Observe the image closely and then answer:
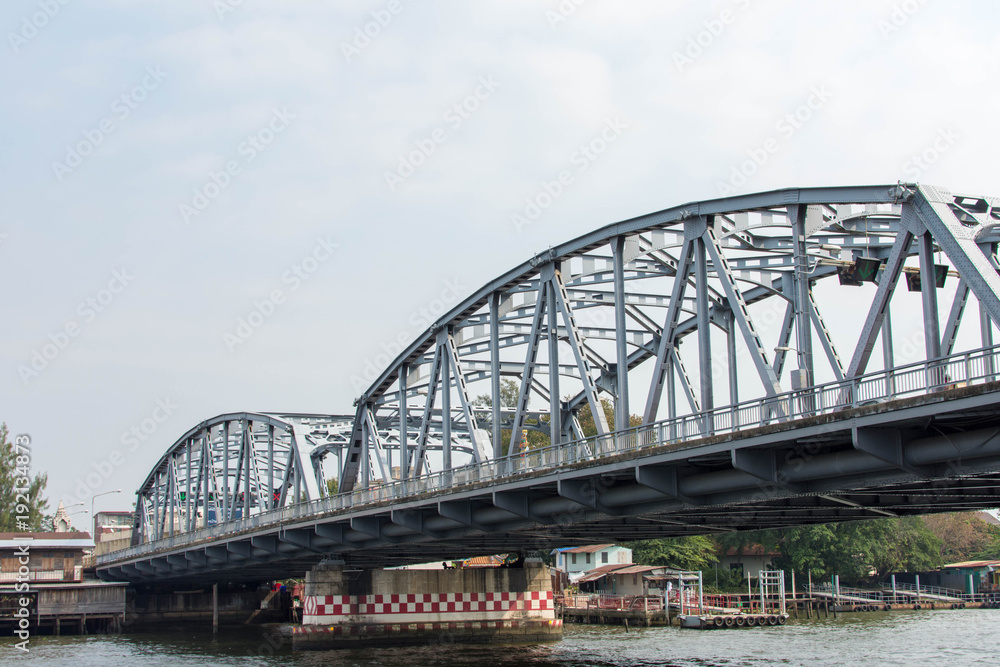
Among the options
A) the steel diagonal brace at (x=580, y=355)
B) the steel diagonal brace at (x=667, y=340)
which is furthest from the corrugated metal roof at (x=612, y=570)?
the steel diagonal brace at (x=667, y=340)

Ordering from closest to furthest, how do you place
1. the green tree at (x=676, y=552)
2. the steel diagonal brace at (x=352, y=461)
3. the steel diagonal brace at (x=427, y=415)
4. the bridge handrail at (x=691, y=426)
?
1. the bridge handrail at (x=691, y=426)
2. the steel diagonal brace at (x=427, y=415)
3. the steel diagonal brace at (x=352, y=461)
4. the green tree at (x=676, y=552)

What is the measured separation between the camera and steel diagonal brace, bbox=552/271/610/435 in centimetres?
3572

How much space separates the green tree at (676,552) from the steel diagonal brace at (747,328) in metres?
62.2

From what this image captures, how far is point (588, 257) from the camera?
41.6 m

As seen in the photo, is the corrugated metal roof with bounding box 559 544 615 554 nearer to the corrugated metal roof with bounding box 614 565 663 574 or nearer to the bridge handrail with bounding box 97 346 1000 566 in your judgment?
the corrugated metal roof with bounding box 614 565 663 574

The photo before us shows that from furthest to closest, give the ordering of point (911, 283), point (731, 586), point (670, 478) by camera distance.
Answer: point (731, 586)
point (911, 283)
point (670, 478)

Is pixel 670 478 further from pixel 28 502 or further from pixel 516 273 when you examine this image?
pixel 28 502

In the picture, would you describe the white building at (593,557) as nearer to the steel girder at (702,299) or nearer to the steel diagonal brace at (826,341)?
the steel girder at (702,299)

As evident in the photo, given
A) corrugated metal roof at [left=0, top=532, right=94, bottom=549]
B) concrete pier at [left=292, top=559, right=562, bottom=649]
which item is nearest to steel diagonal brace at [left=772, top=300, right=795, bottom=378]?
concrete pier at [left=292, top=559, right=562, bottom=649]

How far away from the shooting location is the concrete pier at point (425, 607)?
5488cm

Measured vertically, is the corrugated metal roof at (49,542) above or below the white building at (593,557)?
above

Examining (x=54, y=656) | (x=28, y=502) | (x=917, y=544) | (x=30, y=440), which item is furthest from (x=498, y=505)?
(x=28, y=502)

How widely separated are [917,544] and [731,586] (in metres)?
18.9

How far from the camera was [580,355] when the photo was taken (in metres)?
37.2
